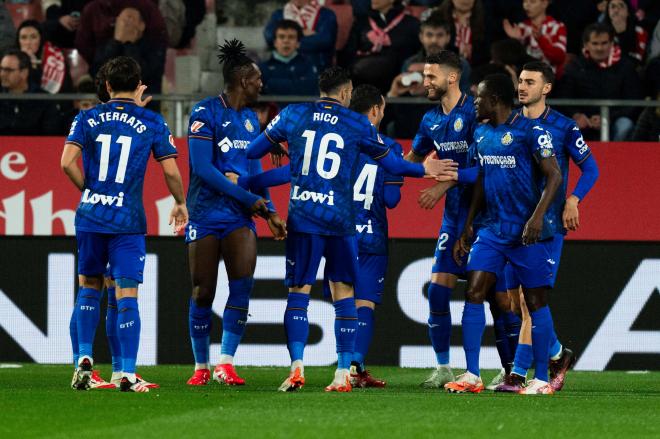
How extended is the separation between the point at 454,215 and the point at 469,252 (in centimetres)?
49

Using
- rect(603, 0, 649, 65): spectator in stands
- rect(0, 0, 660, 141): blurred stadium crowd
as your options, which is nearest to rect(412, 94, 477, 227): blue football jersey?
rect(0, 0, 660, 141): blurred stadium crowd

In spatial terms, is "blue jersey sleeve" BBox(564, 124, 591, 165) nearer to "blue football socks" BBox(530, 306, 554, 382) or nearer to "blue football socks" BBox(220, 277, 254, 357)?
"blue football socks" BBox(530, 306, 554, 382)

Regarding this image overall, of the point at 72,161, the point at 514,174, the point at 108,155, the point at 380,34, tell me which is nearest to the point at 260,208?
the point at 108,155

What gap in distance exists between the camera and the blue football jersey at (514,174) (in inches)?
379

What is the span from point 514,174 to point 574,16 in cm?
647

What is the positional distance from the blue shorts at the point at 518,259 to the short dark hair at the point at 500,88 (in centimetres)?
91

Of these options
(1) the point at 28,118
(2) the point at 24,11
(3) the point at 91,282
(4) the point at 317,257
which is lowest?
(3) the point at 91,282

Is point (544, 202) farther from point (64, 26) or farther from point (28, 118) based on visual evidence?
point (64, 26)

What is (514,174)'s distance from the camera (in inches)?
380

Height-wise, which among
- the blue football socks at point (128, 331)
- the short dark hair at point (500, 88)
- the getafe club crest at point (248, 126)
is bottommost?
the blue football socks at point (128, 331)

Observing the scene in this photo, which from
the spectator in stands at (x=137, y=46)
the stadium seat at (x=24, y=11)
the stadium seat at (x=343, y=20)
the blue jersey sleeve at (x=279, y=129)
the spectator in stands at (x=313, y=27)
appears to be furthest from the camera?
the stadium seat at (x=24, y=11)

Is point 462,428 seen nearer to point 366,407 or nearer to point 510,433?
point 510,433

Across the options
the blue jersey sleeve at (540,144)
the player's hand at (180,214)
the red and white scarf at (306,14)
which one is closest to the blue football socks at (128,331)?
the player's hand at (180,214)

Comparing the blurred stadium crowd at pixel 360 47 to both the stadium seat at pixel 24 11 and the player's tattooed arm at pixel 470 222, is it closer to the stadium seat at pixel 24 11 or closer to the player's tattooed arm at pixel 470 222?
the stadium seat at pixel 24 11
